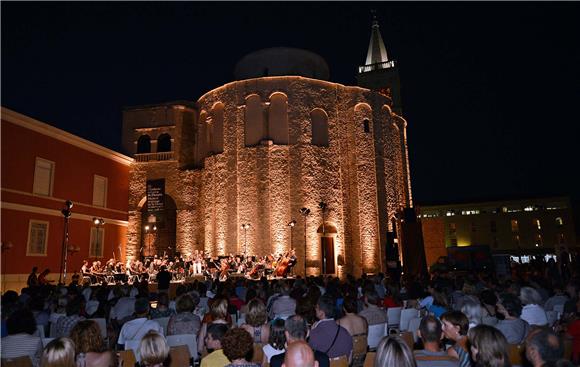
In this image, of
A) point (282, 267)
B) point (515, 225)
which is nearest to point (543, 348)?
point (282, 267)

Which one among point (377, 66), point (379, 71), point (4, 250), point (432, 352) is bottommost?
point (432, 352)

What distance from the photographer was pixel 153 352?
371cm

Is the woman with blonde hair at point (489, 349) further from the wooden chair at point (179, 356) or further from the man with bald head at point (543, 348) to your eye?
the wooden chair at point (179, 356)

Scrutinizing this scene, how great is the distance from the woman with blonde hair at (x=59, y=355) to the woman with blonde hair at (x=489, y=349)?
131 inches

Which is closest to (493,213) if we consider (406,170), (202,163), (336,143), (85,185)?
(406,170)

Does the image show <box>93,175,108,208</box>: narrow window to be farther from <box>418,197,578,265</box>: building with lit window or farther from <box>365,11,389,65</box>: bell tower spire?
<box>418,197,578,265</box>: building with lit window

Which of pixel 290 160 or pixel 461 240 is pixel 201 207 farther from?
pixel 461 240

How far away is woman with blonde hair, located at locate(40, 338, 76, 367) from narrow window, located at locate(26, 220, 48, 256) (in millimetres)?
19881

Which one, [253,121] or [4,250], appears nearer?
[4,250]

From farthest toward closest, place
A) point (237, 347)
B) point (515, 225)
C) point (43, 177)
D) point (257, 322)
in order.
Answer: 1. point (515, 225)
2. point (43, 177)
3. point (257, 322)
4. point (237, 347)

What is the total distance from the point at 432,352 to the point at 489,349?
84 cm

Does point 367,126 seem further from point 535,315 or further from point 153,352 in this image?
A: point 153,352

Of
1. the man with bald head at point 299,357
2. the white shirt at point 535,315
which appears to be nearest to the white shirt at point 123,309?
the man with bald head at point 299,357

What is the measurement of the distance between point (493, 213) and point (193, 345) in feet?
222
